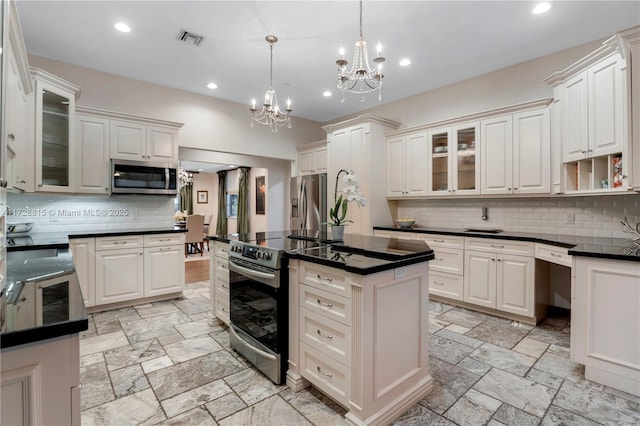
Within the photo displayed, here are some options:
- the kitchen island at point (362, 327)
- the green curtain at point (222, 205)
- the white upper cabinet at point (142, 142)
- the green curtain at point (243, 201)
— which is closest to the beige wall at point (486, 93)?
the kitchen island at point (362, 327)

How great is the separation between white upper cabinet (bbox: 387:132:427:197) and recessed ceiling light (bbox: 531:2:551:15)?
1.83 m

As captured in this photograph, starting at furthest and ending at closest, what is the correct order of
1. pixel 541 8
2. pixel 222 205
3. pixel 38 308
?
pixel 222 205, pixel 541 8, pixel 38 308

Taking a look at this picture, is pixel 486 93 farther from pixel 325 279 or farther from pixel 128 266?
pixel 128 266

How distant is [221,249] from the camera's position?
3.07 m

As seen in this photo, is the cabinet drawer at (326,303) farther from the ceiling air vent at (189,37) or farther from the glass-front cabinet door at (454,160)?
the glass-front cabinet door at (454,160)

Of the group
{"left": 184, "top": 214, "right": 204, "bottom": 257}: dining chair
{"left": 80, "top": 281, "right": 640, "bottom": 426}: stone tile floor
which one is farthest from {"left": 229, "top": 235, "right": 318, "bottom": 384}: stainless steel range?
{"left": 184, "top": 214, "right": 204, "bottom": 257}: dining chair

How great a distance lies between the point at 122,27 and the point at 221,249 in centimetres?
238

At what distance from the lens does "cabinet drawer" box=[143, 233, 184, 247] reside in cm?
389

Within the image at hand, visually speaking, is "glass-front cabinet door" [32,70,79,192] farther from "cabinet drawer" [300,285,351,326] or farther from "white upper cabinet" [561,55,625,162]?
"white upper cabinet" [561,55,625,162]

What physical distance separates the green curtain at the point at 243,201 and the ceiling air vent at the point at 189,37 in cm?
514

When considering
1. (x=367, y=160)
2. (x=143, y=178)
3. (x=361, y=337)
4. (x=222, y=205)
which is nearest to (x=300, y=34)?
(x=367, y=160)

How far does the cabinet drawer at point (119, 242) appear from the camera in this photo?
141 inches

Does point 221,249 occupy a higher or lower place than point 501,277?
higher

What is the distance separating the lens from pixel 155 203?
442cm
